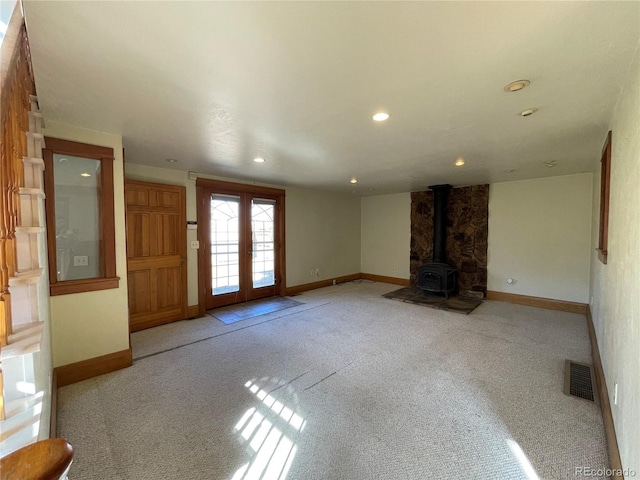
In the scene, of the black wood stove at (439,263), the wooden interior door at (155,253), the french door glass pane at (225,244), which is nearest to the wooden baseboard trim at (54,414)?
the wooden interior door at (155,253)

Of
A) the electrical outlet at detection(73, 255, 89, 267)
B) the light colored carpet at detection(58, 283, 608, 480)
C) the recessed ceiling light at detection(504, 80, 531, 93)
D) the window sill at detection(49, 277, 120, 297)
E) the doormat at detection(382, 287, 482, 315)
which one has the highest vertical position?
the recessed ceiling light at detection(504, 80, 531, 93)

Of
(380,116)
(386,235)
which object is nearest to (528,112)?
(380,116)

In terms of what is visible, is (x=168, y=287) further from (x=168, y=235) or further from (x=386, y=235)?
(x=386, y=235)

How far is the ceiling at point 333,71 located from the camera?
1.17m

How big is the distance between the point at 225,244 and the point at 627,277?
4.71 m

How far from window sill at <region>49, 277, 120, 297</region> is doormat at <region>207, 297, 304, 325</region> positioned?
1.72 m

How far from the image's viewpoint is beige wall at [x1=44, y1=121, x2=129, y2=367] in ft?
8.13

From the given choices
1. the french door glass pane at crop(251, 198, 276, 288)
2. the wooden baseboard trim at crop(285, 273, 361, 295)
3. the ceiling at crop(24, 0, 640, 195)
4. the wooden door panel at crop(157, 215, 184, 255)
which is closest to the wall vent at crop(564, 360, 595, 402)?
the ceiling at crop(24, 0, 640, 195)

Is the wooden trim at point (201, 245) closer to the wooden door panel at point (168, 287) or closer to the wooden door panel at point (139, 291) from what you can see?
the wooden door panel at point (168, 287)

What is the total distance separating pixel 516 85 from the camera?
1.71 meters

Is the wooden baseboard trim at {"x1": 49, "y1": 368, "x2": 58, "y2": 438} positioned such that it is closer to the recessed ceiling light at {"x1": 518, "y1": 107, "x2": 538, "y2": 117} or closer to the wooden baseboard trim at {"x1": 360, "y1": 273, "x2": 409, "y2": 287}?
the recessed ceiling light at {"x1": 518, "y1": 107, "x2": 538, "y2": 117}

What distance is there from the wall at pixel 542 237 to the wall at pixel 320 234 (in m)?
3.11

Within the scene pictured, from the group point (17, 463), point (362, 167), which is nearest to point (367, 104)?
point (362, 167)

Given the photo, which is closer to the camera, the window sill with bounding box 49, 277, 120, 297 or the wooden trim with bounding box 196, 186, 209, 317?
the window sill with bounding box 49, 277, 120, 297
